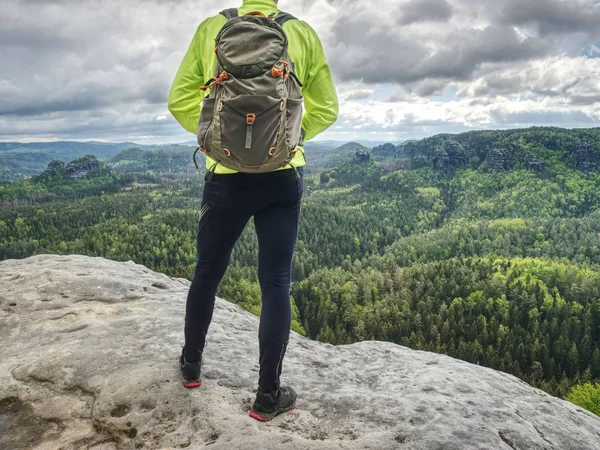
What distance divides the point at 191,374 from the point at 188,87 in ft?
12.5

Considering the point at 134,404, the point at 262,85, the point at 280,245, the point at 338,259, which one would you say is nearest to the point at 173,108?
the point at 262,85

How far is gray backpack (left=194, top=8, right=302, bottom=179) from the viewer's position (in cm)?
377

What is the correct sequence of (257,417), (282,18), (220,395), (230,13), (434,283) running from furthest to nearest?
(434,283)
(220,395)
(257,417)
(230,13)
(282,18)

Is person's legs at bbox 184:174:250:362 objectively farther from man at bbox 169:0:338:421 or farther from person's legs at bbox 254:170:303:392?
person's legs at bbox 254:170:303:392

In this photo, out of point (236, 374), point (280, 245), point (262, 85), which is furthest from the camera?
point (236, 374)

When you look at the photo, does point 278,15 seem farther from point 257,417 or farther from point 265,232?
point 257,417

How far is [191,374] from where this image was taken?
5504mm

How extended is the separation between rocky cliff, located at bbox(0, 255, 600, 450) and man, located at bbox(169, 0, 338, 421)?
873 mm

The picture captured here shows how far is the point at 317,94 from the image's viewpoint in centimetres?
473

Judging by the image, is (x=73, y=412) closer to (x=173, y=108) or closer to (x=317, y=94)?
(x=173, y=108)

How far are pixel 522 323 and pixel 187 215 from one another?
4461 inches

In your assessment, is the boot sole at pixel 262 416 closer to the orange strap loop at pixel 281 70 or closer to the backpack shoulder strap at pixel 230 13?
the orange strap loop at pixel 281 70

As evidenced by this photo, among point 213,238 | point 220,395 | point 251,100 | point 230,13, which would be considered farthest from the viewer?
point 220,395

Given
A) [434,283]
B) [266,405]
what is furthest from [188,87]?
[434,283]
